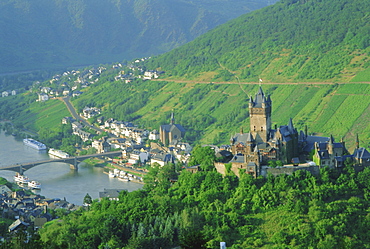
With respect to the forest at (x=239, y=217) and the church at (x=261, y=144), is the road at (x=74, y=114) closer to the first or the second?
the church at (x=261, y=144)

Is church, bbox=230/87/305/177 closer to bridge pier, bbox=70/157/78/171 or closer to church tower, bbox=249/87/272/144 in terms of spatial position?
church tower, bbox=249/87/272/144

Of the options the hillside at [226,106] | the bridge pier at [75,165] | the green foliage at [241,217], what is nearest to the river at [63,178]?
the bridge pier at [75,165]

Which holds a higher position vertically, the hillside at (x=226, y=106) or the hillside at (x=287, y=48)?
the hillside at (x=287, y=48)

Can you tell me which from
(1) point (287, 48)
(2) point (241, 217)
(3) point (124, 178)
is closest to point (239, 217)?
(2) point (241, 217)

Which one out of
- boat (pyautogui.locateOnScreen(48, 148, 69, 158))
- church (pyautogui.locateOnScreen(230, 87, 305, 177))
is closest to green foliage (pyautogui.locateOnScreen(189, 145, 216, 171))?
church (pyautogui.locateOnScreen(230, 87, 305, 177))

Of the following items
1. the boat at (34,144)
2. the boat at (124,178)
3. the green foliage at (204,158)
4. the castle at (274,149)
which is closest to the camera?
the castle at (274,149)

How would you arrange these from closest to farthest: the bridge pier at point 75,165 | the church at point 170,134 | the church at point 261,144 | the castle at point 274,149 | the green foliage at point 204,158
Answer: the church at point 261,144 → the castle at point 274,149 → the green foliage at point 204,158 → the bridge pier at point 75,165 → the church at point 170,134

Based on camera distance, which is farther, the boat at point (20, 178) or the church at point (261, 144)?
the boat at point (20, 178)

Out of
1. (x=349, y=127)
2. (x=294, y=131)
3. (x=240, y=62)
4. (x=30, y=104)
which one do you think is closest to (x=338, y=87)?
(x=349, y=127)
